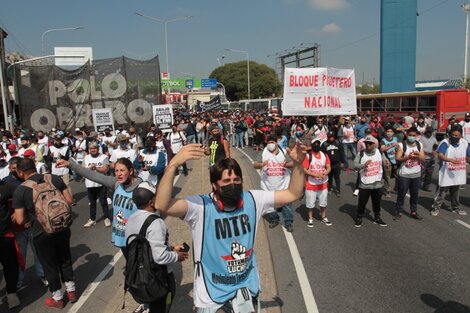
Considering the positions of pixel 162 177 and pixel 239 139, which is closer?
pixel 162 177

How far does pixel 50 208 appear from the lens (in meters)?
4.22

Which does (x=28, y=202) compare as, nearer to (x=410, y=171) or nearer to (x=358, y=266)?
(x=358, y=266)

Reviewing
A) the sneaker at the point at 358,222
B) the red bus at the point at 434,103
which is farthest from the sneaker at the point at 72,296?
the red bus at the point at 434,103

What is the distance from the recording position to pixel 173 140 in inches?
488

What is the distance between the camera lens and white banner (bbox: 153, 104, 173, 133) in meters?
16.6

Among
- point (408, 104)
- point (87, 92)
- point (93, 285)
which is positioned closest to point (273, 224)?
point (93, 285)

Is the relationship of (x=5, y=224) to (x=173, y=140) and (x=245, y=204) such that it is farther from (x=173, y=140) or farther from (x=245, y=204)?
(x=173, y=140)

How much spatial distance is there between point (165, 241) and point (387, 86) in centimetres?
4070

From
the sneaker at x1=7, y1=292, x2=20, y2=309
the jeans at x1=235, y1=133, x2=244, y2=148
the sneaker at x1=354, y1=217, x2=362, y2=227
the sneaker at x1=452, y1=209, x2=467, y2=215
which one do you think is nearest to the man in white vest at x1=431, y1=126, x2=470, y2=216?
the sneaker at x1=452, y1=209, x2=467, y2=215

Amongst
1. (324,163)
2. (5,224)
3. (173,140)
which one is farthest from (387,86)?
(5,224)

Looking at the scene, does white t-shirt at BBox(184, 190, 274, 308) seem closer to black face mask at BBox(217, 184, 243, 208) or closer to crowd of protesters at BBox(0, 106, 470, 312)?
crowd of protesters at BBox(0, 106, 470, 312)

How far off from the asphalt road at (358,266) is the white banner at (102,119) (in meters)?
9.15

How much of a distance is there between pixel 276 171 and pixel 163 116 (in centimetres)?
1066

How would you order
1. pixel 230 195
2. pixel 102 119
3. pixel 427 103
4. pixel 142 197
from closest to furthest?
1. pixel 230 195
2. pixel 142 197
3. pixel 102 119
4. pixel 427 103
